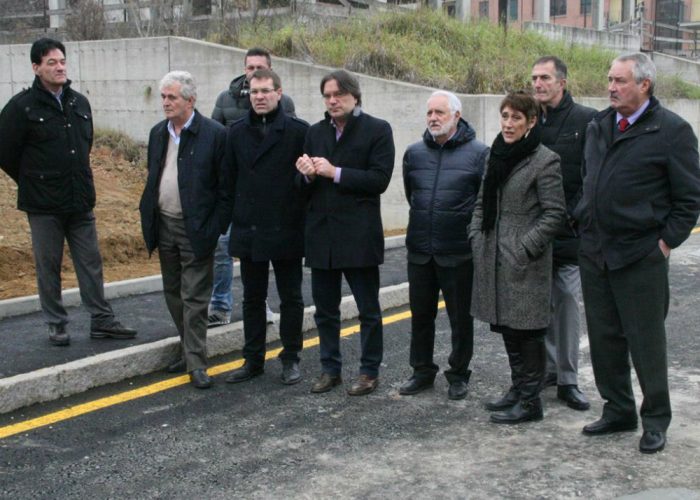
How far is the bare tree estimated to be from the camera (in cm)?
1659

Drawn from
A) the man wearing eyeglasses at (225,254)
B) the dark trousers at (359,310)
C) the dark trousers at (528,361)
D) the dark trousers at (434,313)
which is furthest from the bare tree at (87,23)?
the dark trousers at (528,361)

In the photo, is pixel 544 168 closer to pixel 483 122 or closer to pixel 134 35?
pixel 483 122

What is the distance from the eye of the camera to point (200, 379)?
19.7ft

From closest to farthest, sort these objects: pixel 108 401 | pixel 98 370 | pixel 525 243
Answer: pixel 525 243 < pixel 108 401 < pixel 98 370

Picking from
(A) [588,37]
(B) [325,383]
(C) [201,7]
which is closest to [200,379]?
(B) [325,383]

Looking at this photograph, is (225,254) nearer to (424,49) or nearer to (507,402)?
(507,402)

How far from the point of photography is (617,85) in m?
4.77

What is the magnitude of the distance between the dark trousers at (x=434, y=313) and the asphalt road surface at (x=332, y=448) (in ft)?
0.68

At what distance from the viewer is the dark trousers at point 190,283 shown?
A: 20.0 ft

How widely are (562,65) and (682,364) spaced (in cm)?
240

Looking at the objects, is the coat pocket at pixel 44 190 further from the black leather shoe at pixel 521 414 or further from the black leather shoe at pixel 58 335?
the black leather shoe at pixel 521 414

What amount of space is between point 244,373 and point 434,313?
4.63 ft

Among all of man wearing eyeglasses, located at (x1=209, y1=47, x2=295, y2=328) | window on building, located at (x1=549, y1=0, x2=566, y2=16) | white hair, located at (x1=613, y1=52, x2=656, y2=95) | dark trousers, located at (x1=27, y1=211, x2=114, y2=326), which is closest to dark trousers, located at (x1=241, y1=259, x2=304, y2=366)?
man wearing eyeglasses, located at (x1=209, y1=47, x2=295, y2=328)

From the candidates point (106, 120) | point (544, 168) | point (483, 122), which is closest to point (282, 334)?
point (544, 168)
